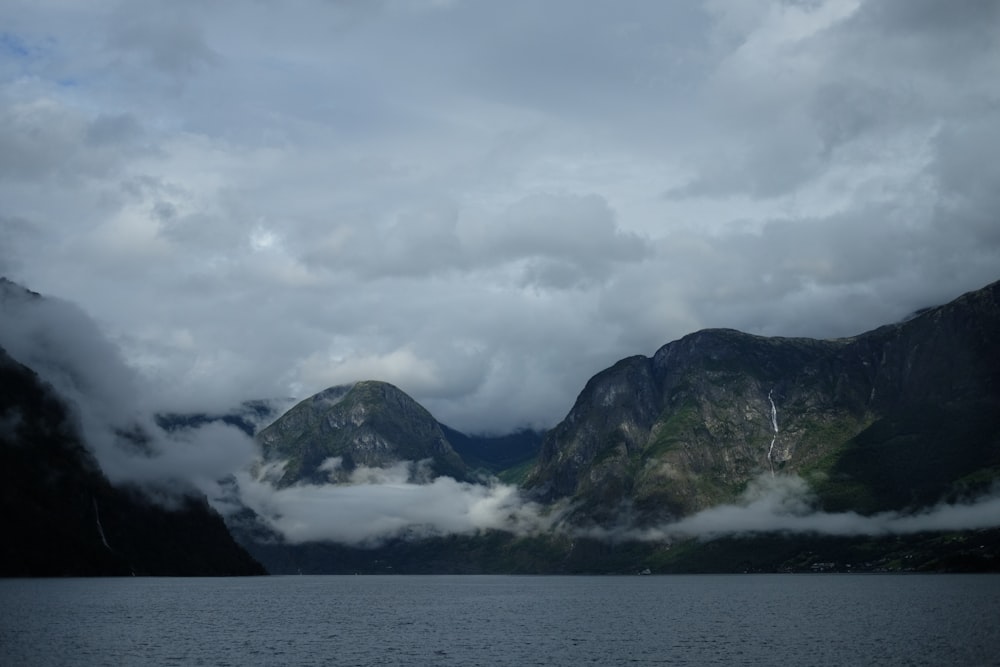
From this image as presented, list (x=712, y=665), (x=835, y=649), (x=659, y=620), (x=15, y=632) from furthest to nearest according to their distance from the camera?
(x=659, y=620)
(x=15, y=632)
(x=835, y=649)
(x=712, y=665)

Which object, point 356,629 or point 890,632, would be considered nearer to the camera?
point 890,632

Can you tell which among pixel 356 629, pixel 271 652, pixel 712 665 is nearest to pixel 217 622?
pixel 356 629

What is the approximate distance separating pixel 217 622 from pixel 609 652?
93571 mm

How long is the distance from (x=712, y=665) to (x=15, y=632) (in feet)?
378

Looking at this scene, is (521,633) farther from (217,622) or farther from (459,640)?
(217,622)

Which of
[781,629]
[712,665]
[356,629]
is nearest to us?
[712,665]

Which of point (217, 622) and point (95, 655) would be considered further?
point (217, 622)

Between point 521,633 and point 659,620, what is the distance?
144ft

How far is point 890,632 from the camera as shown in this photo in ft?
510

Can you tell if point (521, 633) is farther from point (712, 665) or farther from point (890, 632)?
point (890, 632)

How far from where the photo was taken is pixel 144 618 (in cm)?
18825

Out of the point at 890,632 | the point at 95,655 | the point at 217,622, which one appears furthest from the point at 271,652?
the point at 890,632

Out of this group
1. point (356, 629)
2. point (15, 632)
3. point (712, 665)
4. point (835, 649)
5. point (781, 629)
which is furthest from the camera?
point (356, 629)

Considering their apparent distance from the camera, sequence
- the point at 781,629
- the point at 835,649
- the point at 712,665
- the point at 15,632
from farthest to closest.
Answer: the point at 781,629 < the point at 15,632 < the point at 835,649 < the point at 712,665
